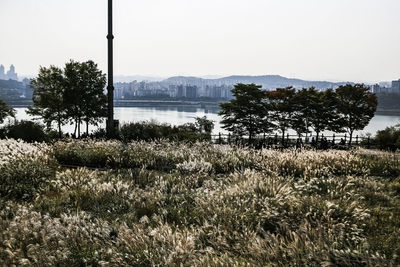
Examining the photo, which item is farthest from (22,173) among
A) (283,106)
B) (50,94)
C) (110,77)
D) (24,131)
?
(283,106)

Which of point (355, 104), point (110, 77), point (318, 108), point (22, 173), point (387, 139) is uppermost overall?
point (110, 77)

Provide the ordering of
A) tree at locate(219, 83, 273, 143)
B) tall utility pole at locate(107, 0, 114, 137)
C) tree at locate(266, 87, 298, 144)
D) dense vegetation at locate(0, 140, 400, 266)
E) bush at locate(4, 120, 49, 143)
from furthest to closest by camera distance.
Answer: tree at locate(266, 87, 298, 144) → tree at locate(219, 83, 273, 143) → bush at locate(4, 120, 49, 143) → tall utility pole at locate(107, 0, 114, 137) → dense vegetation at locate(0, 140, 400, 266)

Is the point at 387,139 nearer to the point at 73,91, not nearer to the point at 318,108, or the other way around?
the point at 318,108

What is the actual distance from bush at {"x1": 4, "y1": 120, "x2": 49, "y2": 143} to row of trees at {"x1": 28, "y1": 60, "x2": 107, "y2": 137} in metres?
7.55

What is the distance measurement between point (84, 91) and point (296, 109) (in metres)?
23.1

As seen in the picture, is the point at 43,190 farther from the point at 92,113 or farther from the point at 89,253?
the point at 92,113

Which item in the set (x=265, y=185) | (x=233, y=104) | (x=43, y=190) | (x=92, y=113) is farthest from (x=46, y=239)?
(x=233, y=104)

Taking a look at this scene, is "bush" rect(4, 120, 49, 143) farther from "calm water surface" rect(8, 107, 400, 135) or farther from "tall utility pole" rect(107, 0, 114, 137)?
"calm water surface" rect(8, 107, 400, 135)

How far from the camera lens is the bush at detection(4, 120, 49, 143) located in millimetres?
21812

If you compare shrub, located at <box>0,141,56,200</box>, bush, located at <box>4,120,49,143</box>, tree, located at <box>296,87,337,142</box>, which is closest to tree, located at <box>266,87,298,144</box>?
tree, located at <box>296,87,337,142</box>

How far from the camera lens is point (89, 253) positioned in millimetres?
4672

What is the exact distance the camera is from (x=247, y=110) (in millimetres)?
36750

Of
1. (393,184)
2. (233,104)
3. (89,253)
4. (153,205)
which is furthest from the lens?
(233,104)

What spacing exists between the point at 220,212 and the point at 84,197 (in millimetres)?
3177
